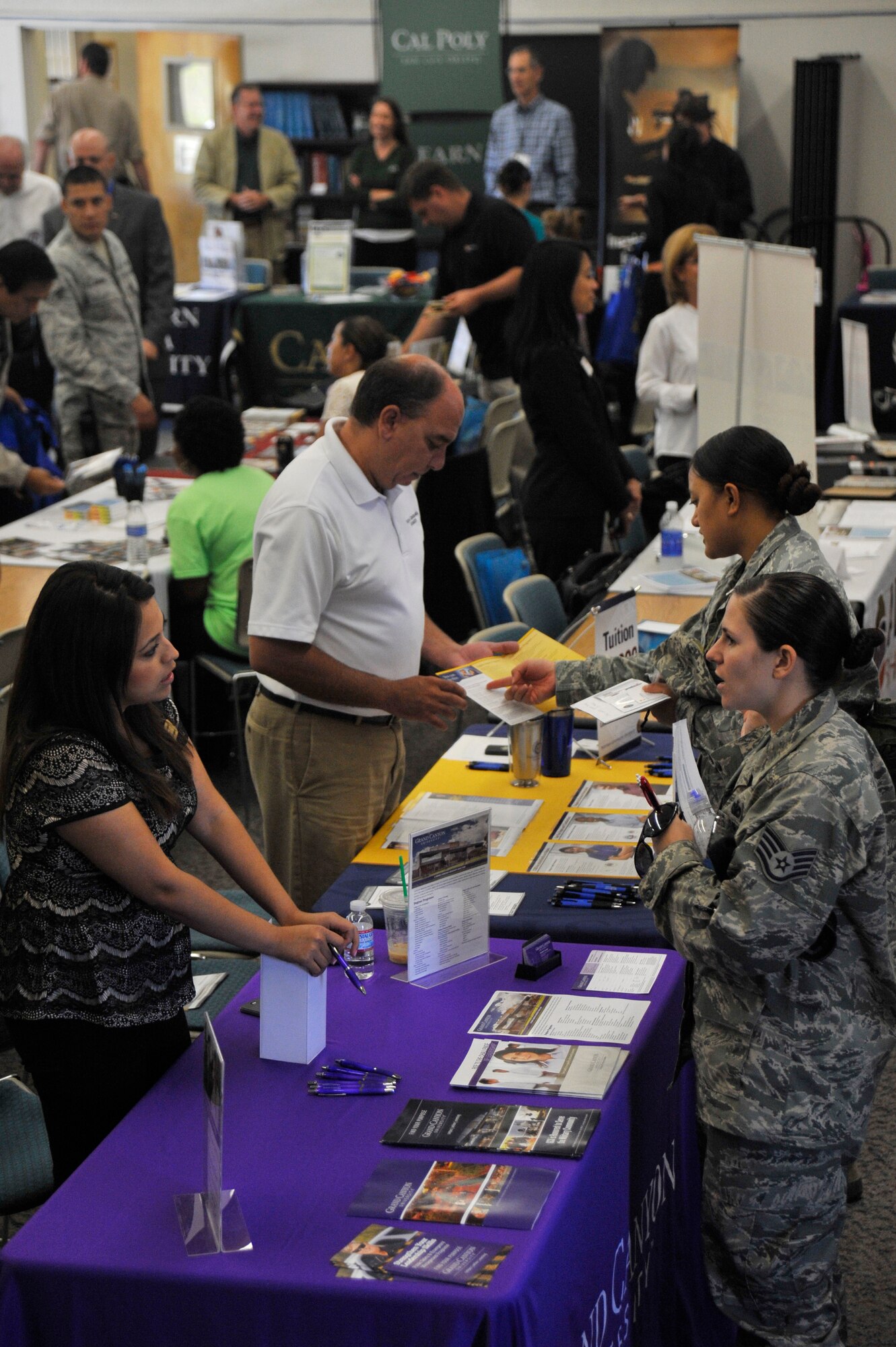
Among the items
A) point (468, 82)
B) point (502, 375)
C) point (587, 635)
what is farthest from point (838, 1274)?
point (468, 82)

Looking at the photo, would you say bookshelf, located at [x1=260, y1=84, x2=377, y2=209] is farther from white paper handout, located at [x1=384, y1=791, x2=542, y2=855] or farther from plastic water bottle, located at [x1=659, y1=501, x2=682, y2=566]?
white paper handout, located at [x1=384, y1=791, x2=542, y2=855]

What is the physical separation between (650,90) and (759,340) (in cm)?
761

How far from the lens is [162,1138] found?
2068 mm

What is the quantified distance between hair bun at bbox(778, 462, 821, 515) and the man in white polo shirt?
2.16ft

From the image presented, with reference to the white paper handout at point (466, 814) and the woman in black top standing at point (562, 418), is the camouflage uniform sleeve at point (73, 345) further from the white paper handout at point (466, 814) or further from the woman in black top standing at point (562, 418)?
the white paper handout at point (466, 814)

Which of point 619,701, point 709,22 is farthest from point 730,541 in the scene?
point 709,22

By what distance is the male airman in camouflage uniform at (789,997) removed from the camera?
2012 millimetres

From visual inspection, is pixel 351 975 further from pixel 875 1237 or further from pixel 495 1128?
pixel 875 1237

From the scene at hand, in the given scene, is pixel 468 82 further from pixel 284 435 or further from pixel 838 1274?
pixel 838 1274

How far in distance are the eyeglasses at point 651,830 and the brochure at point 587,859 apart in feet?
1.71

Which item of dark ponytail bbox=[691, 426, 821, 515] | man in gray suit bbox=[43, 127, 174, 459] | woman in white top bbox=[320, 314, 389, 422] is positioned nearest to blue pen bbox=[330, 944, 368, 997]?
dark ponytail bbox=[691, 426, 821, 515]

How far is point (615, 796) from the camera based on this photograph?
3.27 m

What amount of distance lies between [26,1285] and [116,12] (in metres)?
12.6

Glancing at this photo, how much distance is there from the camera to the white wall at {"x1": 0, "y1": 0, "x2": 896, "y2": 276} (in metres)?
11.5
